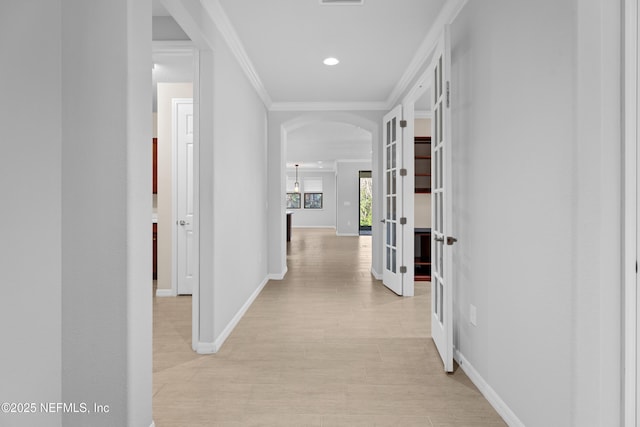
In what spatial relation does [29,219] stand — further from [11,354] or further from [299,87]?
[299,87]

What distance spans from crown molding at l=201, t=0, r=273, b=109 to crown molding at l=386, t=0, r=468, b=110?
1.68 m

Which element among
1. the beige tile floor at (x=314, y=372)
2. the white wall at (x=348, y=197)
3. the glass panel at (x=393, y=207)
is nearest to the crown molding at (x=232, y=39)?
the glass panel at (x=393, y=207)

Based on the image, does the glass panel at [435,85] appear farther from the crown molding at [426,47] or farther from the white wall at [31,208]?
the white wall at [31,208]

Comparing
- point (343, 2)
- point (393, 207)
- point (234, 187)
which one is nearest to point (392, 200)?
point (393, 207)

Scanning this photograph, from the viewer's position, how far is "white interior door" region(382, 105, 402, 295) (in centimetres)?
489

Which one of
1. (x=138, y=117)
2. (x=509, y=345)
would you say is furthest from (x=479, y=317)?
(x=138, y=117)

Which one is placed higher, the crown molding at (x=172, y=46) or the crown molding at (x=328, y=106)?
the crown molding at (x=328, y=106)

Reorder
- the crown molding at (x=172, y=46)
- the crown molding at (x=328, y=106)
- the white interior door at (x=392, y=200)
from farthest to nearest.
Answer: the crown molding at (x=328, y=106), the white interior door at (x=392, y=200), the crown molding at (x=172, y=46)

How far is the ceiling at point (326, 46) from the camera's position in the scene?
3.01 metres

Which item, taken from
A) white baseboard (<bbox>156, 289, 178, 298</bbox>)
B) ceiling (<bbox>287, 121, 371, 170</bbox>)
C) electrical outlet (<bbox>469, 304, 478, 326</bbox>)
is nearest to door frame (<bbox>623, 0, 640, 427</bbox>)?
electrical outlet (<bbox>469, 304, 478, 326</bbox>)

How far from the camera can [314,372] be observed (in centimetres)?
261

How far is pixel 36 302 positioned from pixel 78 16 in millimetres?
1222

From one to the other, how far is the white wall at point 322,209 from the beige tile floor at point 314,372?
42.4 feet

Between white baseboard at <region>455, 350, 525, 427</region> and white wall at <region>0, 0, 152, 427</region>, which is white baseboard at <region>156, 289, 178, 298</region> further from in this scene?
white baseboard at <region>455, 350, 525, 427</region>
